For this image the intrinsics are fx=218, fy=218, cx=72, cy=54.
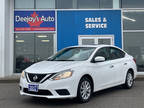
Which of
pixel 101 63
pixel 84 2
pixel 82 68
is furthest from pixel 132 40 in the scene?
pixel 82 68

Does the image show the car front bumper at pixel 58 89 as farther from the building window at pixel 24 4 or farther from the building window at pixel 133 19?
the building window at pixel 24 4

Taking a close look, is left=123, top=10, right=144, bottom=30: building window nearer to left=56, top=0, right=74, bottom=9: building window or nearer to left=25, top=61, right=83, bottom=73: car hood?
left=56, top=0, right=74, bottom=9: building window

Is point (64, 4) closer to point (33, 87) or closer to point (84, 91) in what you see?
point (84, 91)

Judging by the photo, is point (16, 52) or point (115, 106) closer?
point (115, 106)

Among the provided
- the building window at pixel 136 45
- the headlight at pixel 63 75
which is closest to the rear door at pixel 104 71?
the headlight at pixel 63 75

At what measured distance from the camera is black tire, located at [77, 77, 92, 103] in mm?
5895

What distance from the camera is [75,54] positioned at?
275 inches

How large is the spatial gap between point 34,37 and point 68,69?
7926 millimetres

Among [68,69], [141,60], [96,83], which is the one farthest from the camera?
[141,60]

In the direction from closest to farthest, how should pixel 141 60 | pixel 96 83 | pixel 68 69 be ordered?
pixel 68 69 < pixel 96 83 < pixel 141 60

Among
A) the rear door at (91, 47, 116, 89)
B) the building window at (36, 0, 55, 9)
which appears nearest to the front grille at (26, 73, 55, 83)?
the rear door at (91, 47, 116, 89)

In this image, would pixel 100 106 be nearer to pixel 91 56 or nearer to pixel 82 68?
pixel 82 68

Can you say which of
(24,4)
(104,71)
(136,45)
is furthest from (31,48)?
(104,71)

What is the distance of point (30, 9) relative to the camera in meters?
13.4
